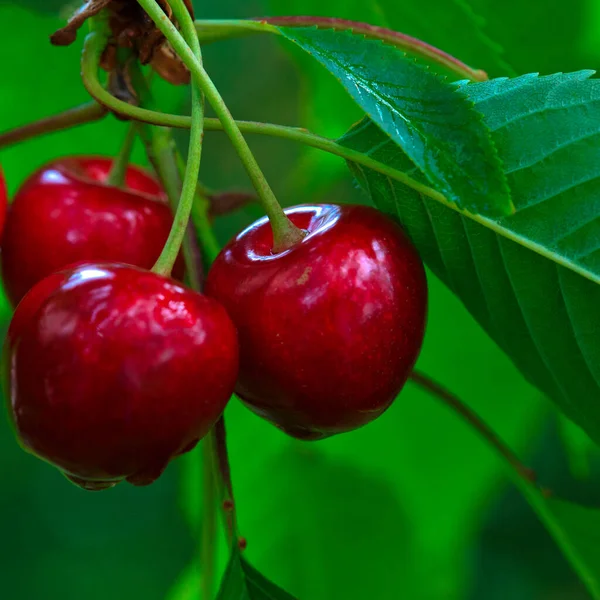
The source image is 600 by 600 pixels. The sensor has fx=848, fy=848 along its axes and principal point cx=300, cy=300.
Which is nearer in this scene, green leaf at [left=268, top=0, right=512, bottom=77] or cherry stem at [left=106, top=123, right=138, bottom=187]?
cherry stem at [left=106, top=123, right=138, bottom=187]

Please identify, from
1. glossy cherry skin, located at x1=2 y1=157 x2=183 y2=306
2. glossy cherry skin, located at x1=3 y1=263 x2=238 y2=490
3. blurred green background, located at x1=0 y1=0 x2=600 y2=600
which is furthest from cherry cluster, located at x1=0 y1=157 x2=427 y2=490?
blurred green background, located at x1=0 y1=0 x2=600 y2=600

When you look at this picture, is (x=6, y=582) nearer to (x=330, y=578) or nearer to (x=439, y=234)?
(x=330, y=578)

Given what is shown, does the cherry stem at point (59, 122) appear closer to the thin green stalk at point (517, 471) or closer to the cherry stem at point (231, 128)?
the cherry stem at point (231, 128)

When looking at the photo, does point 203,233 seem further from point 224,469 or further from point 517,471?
point 517,471

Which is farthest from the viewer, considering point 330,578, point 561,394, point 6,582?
point 6,582

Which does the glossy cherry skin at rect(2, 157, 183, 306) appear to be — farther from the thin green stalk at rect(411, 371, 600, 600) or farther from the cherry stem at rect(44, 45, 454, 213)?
the thin green stalk at rect(411, 371, 600, 600)

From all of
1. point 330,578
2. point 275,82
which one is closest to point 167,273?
point 330,578
